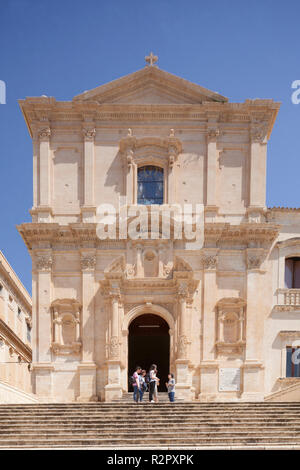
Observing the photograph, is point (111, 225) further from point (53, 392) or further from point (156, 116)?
point (53, 392)

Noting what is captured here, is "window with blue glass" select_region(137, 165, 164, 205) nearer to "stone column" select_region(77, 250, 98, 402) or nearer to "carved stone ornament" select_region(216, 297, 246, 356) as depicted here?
"stone column" select_region(77, 250, 98, 402)

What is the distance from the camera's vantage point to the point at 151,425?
18.1m

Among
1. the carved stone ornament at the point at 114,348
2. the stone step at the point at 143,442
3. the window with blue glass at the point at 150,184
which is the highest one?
the window with blue glass at the point at 150,184

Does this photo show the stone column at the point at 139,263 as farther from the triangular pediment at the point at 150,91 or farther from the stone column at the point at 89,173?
the triangular pediment at the point at 150,91

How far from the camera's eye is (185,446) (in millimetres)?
16359

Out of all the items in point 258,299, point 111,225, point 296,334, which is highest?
point 111,225

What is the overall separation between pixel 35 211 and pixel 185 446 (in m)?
14.3

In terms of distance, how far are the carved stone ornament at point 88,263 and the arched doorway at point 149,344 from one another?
11.8ft

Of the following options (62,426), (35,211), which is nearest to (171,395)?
(62,426)

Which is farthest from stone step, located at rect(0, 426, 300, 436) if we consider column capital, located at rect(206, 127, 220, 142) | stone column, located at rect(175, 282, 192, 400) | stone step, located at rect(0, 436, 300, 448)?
column capital, located at rect(206, 127, 220, 142)

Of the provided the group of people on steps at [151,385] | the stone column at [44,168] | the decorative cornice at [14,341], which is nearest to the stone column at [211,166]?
the stone column at [44,168]

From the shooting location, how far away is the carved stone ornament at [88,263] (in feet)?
86.6
